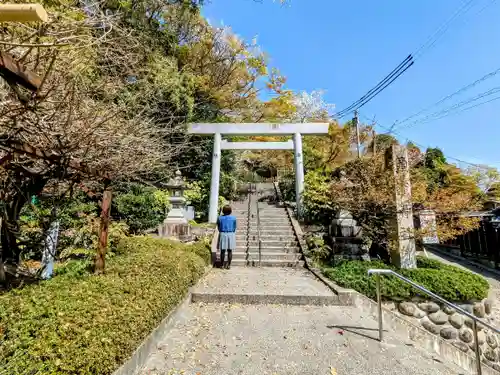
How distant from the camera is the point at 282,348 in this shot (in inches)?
127

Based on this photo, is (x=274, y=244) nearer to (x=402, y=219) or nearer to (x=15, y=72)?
(x=402, y=219)

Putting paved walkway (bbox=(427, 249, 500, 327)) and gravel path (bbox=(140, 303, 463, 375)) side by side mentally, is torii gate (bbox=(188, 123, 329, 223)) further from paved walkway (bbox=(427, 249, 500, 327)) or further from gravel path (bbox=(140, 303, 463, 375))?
gravel path (bbox=(140, 303, 463, 375))

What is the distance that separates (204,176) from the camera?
40.4ft

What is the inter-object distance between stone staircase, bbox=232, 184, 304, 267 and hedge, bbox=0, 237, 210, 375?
3.86 metres

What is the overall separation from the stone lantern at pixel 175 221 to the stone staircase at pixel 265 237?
5.38ft

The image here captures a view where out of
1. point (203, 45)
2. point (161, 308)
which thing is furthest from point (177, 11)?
point (161, 308)

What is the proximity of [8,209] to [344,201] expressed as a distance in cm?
719

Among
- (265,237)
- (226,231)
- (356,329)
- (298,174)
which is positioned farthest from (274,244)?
(356,329)

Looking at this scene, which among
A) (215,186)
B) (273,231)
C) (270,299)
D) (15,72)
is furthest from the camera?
(215,186)

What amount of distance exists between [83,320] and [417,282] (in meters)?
6.08

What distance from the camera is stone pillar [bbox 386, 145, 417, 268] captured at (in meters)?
6.67

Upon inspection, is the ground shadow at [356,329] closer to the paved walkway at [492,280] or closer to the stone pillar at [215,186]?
the paved walkway at [492,280]

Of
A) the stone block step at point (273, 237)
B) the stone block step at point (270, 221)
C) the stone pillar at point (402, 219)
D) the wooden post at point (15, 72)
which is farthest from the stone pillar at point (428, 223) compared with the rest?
the wooden post at point (15, 72)

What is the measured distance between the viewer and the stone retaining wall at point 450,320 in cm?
549
